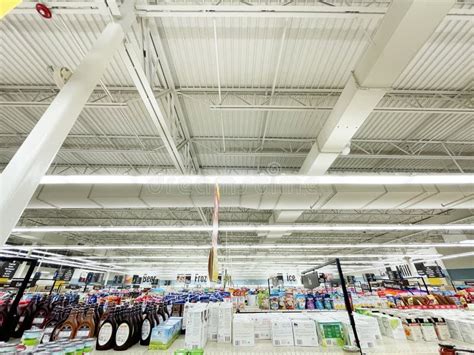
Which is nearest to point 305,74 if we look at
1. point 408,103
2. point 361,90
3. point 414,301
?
point 361,90

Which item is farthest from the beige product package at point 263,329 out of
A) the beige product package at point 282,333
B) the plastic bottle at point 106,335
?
the plastic bottle at point 106,335

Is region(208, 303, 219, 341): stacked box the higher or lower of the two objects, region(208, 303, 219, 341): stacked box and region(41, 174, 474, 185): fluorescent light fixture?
the lower

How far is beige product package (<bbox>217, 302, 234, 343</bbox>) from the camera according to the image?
7.29 feet

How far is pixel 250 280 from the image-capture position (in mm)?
32688

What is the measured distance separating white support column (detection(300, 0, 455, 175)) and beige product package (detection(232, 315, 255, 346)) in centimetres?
312

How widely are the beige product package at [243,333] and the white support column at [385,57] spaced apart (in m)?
3.12

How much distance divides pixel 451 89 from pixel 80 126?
7868mm

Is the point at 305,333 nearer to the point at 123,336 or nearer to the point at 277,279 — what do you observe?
the point at 123,336

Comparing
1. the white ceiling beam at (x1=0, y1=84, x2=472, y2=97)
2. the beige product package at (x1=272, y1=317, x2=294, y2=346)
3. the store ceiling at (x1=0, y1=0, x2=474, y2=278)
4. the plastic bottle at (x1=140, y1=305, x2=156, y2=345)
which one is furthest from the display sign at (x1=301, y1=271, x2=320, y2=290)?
the white ceiling beam at (x1=0, y1=84, x2=472, y2=97)

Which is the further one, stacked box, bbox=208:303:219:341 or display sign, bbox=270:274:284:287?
display sign, bbox=270:274:284:287

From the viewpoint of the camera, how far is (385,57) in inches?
105

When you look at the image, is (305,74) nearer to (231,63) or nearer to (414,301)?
(231,63)

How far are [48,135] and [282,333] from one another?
8.62 ft

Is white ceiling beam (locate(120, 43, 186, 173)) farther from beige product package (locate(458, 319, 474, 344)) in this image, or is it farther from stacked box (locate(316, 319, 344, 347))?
beige product package (locate(458, 319, 474, 344))
